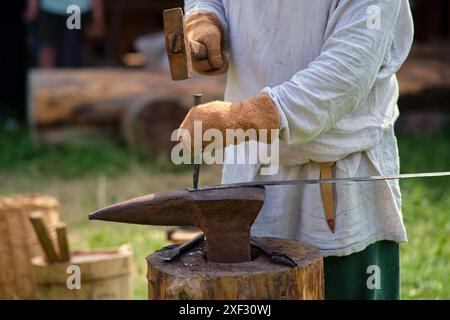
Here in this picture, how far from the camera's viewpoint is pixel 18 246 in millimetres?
4992

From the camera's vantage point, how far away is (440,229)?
5.95m

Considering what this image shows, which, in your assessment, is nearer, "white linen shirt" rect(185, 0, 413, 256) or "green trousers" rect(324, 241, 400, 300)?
"white linen shirt" rect(185, 0, 413, 256)

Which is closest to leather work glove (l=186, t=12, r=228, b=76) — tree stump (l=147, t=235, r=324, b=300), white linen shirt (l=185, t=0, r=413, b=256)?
white linen shirt (l=185, t=0, r=413, b=256)

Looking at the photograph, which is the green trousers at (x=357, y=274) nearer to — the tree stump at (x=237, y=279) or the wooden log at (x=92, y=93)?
the tree stump at (x=237, y=279)

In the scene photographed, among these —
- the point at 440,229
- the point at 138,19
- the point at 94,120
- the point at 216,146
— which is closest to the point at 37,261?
the point at 216,146

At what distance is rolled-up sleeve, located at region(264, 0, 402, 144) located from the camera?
8.71ft

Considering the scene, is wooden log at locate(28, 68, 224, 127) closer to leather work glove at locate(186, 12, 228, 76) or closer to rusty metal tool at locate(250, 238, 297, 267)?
leather work glove at locate(186, 12, 228, 76)

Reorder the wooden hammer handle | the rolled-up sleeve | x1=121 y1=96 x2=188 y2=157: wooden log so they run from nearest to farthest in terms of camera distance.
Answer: the rolled-up sleeve, the wooden hammer handle, x1=121 y1=96 x2=188 y2=157: wooden log

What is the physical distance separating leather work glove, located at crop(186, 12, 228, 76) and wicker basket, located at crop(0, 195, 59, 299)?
219cm

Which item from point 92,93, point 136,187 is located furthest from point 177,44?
point 92,93

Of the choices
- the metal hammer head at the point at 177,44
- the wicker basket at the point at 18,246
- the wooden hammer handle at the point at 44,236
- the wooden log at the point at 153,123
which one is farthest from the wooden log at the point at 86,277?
the wooden log at the point at 153,123

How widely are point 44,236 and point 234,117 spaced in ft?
6.84
